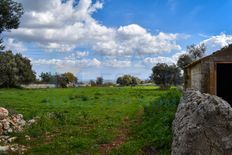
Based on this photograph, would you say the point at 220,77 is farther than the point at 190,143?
Yes

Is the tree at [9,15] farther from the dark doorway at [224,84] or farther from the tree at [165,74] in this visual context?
the tree at [165,74]

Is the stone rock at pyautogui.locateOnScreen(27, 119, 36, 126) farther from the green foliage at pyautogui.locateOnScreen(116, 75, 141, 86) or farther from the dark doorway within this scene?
the green foliage at pyautogui.locateOnScreen(116, 75, 141, 86)

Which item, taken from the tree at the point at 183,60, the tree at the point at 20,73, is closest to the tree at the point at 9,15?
the tree at the point at 20,73

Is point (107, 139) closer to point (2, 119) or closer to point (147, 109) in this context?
point (2, 119)

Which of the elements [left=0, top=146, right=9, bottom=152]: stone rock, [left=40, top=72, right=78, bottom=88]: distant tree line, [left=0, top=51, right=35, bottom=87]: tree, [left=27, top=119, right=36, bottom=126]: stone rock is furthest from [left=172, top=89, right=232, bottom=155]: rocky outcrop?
[left=40, top=72, right=78, bottom=88]: distant tree line

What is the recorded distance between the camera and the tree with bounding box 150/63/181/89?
334 feet

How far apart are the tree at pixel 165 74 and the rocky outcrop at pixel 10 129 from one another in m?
82.8

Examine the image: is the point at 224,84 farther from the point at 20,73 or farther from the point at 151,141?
the point at 20,73

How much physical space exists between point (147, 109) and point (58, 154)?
13830 millimetres

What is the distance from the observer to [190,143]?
8.78 meters

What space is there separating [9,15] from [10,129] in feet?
47.5

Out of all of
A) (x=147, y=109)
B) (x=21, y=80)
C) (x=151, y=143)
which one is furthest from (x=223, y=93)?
(x=21, y=80)

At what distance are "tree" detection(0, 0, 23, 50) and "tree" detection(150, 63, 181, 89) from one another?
73.0 meters

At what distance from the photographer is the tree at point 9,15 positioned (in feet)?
97.0
